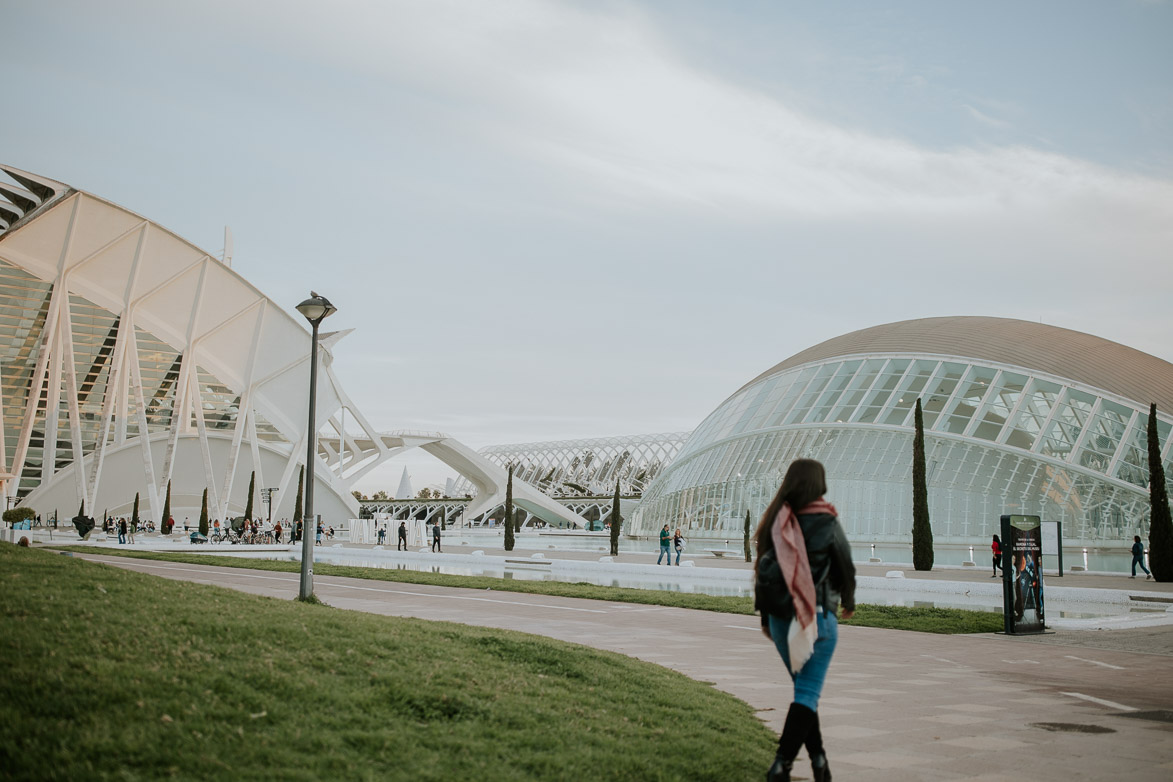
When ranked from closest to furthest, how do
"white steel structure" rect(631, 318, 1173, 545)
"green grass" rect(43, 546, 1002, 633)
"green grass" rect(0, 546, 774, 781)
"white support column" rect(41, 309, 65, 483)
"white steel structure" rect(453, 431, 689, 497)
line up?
"green grass" rect(0, 546, 774, 781)
"green grass" rect(43, 546, 1002, 633)
"white steel structure" rect(631, 318, 1173, 545)
"white support column" rect(41, 309, 65, 483)
"white steel structure" rect(453, 431, 689, 497)

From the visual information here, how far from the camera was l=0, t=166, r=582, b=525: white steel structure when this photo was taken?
178ft

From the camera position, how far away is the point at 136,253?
5697cm

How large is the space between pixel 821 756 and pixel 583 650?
16.7 feet

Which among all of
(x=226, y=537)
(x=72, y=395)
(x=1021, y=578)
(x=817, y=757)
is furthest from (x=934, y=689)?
(x=72, y=395)

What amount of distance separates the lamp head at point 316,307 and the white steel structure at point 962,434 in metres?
26.8

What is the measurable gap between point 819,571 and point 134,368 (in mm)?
58489

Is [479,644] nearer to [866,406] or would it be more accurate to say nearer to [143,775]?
[143,775]

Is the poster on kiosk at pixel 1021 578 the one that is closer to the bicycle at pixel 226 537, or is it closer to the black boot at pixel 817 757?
the black boot at pixel 817 757

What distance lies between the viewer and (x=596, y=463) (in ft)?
508

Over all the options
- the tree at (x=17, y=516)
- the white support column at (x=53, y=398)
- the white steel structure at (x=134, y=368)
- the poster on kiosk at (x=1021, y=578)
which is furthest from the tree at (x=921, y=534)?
the white support column at (x=53, y=398)

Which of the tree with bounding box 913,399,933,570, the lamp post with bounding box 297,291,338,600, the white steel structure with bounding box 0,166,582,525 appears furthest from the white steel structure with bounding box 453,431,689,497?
the lamp post with bounding box 297,291,338,600

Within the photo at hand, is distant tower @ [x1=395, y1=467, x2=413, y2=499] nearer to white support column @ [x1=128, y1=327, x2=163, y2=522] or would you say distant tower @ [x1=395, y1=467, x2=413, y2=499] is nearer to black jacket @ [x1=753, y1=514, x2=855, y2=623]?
white support column @ [x1=128, y1=327, x2=163, y2=522]

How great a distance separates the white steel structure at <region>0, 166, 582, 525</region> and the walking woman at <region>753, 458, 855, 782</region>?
54.6m

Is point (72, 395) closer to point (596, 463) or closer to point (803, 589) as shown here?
point (803, 589)
